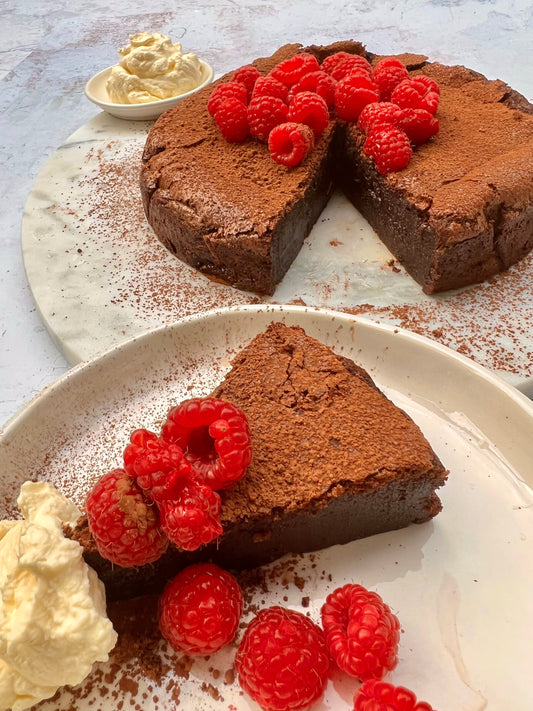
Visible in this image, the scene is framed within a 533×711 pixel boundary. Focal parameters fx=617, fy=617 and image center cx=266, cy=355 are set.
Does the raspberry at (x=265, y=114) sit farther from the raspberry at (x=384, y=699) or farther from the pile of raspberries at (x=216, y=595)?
the raspberry at (x=384, y=699)

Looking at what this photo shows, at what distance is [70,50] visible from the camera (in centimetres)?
537

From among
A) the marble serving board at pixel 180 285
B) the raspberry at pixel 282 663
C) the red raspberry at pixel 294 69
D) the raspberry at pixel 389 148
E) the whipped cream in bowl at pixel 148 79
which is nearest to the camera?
the raspberry at pixel 282 663

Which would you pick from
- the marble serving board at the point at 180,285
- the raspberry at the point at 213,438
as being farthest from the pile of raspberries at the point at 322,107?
the raspberry at the point at 213,438

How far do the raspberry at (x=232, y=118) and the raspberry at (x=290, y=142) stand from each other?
20 centimetres

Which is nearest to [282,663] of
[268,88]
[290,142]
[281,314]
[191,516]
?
[191,516]

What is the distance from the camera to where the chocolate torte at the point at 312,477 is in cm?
173

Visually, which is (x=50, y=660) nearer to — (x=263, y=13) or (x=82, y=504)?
(x=82, y=504)

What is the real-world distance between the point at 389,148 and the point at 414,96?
1.20 feet

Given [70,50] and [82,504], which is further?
[70,50]

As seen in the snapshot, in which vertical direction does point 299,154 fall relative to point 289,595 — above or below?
above

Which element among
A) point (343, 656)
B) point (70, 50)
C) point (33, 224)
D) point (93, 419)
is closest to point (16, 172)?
point (33, 224)

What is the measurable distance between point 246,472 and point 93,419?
→ 2.13 feet

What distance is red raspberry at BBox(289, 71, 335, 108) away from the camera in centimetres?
328

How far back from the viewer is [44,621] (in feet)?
4.69
